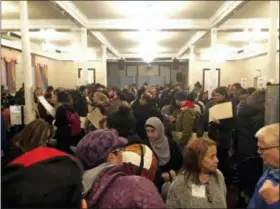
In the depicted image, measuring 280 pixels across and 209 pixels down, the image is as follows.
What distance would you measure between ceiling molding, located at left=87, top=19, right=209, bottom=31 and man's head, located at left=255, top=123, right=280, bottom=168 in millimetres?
8693

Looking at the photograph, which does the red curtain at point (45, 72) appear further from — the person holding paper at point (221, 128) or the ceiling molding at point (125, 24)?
the person holding paper at point (221, 128)

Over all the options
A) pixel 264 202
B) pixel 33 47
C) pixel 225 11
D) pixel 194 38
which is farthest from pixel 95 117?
pixel 194 38

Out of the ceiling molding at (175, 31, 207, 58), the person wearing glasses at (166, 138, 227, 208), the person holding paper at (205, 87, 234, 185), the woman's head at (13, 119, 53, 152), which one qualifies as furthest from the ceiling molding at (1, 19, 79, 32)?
the person wearing glasses at (166, 138, 227, 208)

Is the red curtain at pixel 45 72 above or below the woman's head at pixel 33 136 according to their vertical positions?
above

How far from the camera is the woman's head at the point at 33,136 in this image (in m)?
2.60

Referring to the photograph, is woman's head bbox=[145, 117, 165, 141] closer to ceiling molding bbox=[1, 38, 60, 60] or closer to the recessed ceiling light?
the recessed ceiling light

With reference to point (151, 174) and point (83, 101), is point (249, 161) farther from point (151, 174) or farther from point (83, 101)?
point (83, 101)

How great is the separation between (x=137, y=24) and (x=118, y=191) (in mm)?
8983

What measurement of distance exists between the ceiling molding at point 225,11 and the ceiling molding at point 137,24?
43cm

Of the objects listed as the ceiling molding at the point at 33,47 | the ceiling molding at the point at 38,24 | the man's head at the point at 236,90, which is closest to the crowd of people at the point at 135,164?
the man's head at the point at 236,90

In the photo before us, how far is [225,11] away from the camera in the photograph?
825 cm

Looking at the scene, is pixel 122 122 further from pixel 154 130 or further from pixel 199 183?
pixel 199 183

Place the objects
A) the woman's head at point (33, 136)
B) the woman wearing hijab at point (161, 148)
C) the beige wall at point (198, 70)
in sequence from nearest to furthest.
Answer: the woman's head at point (33, 136) < the woman wearing hijab at point (161, 148) < the beige wall at point (198, 70)

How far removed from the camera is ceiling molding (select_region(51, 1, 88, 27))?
7.54m
